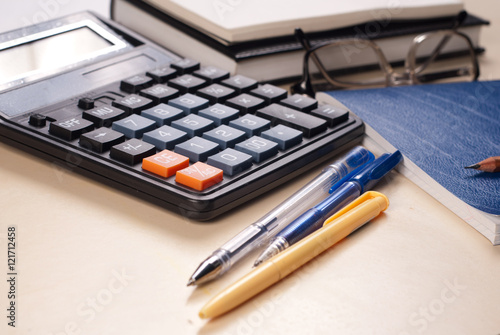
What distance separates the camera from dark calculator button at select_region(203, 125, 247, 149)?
53 cm

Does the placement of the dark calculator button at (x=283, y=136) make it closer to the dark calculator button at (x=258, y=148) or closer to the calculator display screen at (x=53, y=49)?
the dark calculator button at (x=258, y=148)

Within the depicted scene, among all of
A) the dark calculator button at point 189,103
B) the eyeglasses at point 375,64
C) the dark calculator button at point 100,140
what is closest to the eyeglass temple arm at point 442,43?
the eyeglasses at point 375,64

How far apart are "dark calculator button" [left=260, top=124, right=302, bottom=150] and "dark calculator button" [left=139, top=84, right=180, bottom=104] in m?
0.11

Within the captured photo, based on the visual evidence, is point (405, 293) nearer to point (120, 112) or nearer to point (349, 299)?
point (349, 299)

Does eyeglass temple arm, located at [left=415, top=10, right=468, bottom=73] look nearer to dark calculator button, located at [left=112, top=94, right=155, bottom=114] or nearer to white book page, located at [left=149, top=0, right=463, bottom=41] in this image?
white book page, located at [left=149, top=0, right=463, bottom=41]

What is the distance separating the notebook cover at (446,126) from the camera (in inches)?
20.6

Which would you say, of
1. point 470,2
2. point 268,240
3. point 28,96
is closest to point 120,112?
point 28,96

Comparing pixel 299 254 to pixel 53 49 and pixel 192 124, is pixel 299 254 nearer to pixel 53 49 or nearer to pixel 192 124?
pixel 192 124

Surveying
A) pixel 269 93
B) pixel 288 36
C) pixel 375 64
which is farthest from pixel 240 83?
pixel 375 64

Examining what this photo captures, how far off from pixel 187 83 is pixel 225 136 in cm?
12

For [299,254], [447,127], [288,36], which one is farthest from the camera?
[288,36]

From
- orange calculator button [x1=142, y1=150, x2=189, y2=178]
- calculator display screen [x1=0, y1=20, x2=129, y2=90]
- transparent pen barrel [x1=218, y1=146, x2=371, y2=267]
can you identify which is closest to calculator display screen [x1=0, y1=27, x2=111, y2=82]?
calculator display screen [x1=0, y1=20, x2=129, y2=90]

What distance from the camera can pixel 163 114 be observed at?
56 centimetres

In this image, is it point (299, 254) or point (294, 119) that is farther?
point (294, 119)
